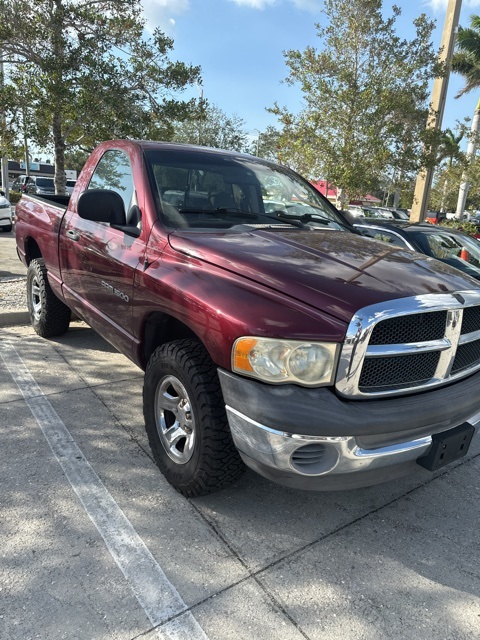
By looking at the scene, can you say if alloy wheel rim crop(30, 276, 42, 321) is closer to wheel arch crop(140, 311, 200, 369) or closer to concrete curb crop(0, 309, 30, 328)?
concrete curb crop(0, 309, 30, 328)

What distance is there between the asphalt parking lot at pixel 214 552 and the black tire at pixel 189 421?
20 cm

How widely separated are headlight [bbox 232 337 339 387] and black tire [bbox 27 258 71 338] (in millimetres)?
3387

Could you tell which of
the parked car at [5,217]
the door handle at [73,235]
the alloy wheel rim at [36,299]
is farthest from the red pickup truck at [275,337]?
the parked car at [5,217]

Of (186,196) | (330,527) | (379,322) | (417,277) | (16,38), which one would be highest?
(16,38)

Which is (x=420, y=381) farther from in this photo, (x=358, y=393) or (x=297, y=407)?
(x=297, y=407)

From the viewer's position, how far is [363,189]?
9.40 meters

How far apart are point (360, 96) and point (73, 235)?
6633mm

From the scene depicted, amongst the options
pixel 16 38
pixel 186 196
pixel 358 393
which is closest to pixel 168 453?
pixel 358 393

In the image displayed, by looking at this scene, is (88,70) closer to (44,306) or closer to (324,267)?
(44,306)

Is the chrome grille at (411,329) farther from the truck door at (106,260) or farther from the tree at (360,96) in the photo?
the tree at (360,96)

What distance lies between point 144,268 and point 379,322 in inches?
55.5

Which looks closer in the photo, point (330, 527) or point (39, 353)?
point (330, 527)

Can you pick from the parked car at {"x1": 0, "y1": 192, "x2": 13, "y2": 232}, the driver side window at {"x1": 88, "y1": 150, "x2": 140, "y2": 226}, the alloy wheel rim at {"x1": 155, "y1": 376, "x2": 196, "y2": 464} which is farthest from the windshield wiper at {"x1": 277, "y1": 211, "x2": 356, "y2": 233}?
the parked car at {"x1": 0, "y1": 192, "x2": 13, "y2": 232}

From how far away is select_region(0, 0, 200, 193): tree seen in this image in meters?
6.64
